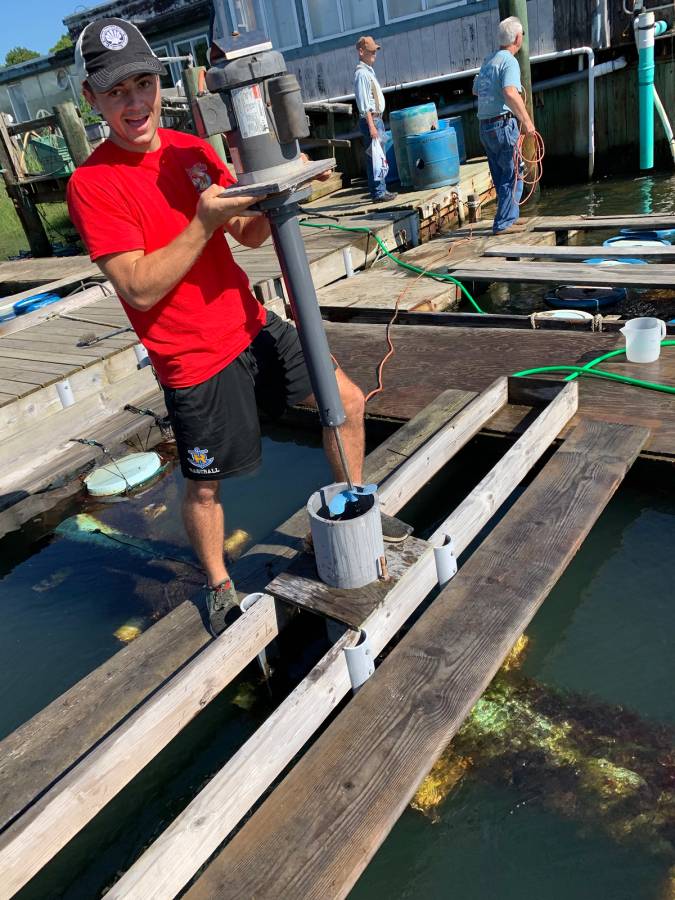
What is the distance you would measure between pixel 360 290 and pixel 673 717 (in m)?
5.40

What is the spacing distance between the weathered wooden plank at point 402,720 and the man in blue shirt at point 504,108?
4.95 metres

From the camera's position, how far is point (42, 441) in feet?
16.4

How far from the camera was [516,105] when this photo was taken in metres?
6.93

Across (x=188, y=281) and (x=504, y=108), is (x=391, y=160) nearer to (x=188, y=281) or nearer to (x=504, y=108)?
(x=504, y=108)

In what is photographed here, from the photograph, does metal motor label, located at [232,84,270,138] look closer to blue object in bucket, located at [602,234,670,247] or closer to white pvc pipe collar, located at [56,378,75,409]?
white pvc pipe collar, located at [56,378,75,409]

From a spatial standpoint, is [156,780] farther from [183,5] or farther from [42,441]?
[183,5]

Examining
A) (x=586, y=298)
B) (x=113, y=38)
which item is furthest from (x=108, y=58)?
(x=586, y=298)

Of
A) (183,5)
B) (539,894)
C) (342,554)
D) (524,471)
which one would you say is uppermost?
(183,5)

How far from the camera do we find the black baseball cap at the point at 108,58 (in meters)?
2.20

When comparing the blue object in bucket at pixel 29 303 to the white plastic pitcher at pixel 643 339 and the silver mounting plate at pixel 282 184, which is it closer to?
the white plastic pitcher at pixel 643 339

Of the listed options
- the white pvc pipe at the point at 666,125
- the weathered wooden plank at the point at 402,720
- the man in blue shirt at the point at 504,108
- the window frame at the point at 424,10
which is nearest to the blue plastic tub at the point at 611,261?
the man in blue shirt at the point at 504,108

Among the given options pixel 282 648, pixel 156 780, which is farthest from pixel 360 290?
pixel 156 780

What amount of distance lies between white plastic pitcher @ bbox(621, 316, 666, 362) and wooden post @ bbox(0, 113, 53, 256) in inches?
453

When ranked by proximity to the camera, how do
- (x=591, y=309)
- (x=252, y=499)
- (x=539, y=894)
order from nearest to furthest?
1. (x=539, y=894)
2. (x=252, y=499)
3. (x=591, y=309)
